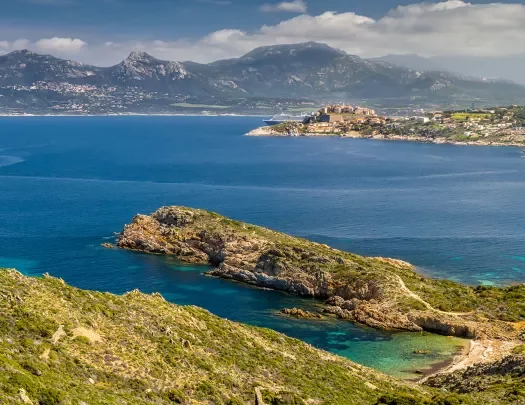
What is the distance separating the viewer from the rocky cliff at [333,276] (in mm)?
56031

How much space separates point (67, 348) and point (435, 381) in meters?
27.4

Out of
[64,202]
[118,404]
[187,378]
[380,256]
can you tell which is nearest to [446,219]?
[380,256]

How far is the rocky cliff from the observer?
5603 cm

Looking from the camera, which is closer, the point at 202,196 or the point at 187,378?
the point at 187,378

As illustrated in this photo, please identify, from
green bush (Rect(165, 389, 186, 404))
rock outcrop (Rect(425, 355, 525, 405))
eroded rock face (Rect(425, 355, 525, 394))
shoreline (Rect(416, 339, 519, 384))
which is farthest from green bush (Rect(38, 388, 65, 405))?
shoreline (Rect(416, 339, 519, 384))

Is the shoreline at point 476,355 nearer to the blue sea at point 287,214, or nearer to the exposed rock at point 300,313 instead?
the blue sea at point 287,214

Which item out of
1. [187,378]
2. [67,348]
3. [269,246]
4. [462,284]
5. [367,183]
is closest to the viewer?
[67,348]

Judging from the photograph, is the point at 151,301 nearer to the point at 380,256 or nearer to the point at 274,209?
the point at 380,256

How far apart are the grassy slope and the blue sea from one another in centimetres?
1274

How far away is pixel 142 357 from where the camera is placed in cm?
2930

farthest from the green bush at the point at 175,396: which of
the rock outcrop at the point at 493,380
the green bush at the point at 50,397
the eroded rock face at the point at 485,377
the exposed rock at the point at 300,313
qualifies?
the exposed rock at the point at 300,313

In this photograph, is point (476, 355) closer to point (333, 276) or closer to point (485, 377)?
point (485, 377)

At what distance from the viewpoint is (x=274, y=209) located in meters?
108

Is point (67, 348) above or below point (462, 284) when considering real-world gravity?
above
